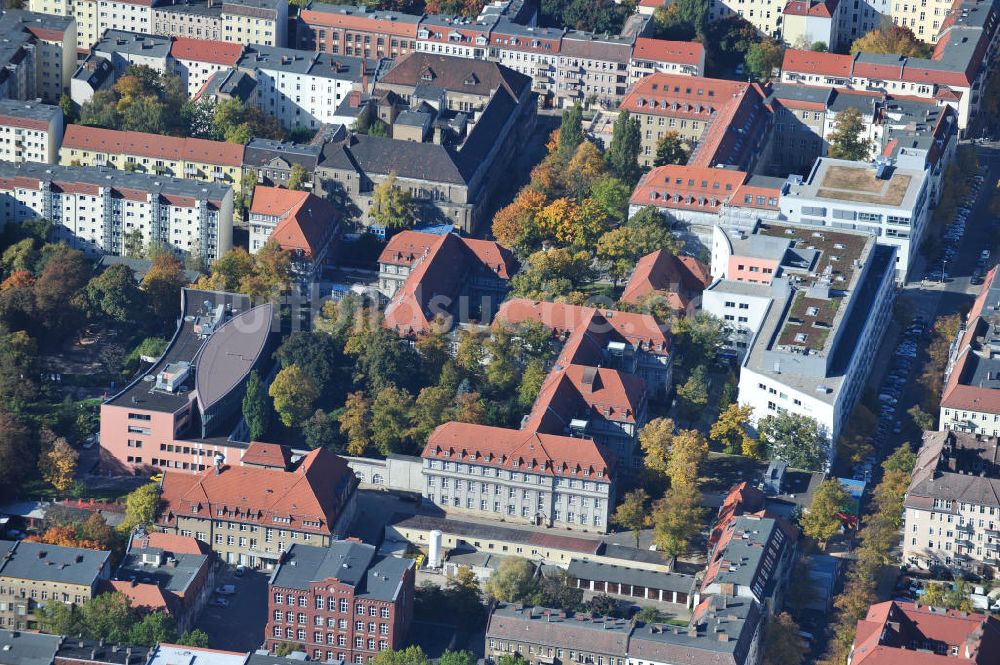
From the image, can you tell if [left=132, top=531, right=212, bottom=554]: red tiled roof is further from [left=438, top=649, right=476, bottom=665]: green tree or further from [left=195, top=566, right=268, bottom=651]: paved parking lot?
[left=438, top=649, right=476, bottom=665]: green tree

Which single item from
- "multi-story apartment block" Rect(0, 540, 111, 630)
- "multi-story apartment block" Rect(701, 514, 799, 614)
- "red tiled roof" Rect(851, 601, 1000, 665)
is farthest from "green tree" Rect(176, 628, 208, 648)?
"red tiled roof" Rect(851, 601, 1000, 665)

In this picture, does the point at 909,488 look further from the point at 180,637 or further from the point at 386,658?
the point at 180,637

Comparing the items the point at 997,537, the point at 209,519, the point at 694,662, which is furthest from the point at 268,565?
the point at 997,537

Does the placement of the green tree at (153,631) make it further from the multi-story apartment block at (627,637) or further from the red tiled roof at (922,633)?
the red tiled roof at (922,633)

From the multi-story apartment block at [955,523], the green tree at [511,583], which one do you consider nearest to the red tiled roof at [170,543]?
the green tree at [511,583]

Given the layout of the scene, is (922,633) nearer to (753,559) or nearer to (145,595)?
(753,559)

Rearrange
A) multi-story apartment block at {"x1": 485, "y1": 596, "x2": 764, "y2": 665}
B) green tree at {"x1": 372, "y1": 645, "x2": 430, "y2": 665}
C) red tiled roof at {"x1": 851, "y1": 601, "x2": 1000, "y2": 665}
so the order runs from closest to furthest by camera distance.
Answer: red tiled roof at {"x1": 851, "y1": 601, "x2": 1000, "y2": 665}, multi-story apartment block at {"x1": 485, "y1": 596, "x2": 764, "y2": 665}, green tree at {"x1": 372, "y1": 645, "x2": 430, "y2": 665}

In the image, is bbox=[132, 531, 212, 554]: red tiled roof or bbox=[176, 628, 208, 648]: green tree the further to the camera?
bbox=[132, 531, 212, 554]: red tiled roof
